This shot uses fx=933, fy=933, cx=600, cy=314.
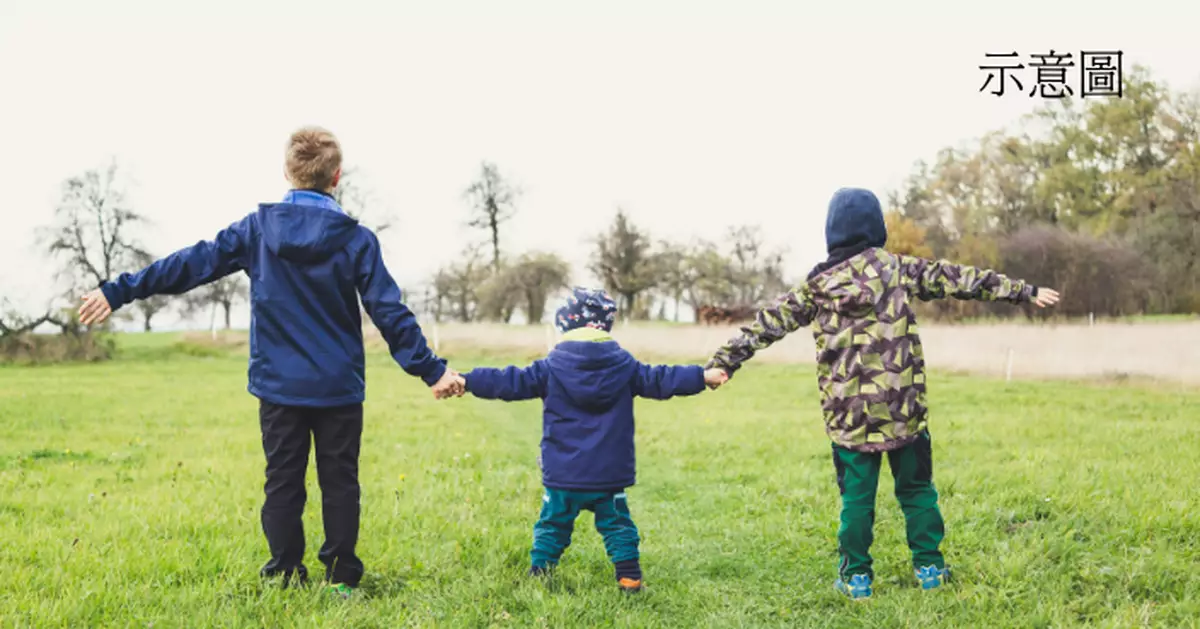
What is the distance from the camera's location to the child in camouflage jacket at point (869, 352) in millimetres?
4371

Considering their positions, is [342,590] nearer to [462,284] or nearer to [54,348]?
[54,348]

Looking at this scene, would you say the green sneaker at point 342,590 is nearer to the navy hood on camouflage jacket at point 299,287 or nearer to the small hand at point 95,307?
the navy hood on camouflage jacket at point 299,287

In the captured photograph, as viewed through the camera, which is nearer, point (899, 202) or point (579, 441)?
point (579, 441)

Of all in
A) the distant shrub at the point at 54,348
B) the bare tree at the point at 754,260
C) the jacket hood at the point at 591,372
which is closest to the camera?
the jacket hood at the point at 591,372

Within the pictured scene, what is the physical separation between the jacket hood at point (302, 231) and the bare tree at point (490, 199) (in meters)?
45.9

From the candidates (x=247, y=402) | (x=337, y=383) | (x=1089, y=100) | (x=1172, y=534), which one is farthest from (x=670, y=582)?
(x=1089, y=100)

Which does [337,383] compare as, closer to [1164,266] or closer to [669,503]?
[669,503]

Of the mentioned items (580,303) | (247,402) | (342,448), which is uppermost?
(580,303)

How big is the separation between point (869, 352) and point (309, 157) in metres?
2.76

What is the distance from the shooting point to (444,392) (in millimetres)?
4555

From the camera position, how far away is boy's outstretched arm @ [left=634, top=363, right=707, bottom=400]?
4.61 m

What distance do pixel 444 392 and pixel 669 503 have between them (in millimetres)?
2956

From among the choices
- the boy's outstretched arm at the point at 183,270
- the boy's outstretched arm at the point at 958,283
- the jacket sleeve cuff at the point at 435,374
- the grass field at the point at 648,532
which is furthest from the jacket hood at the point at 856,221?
the boy's outstretched arm at the point at 183,270

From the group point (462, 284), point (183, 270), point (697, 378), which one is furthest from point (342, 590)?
point (462, 284)
